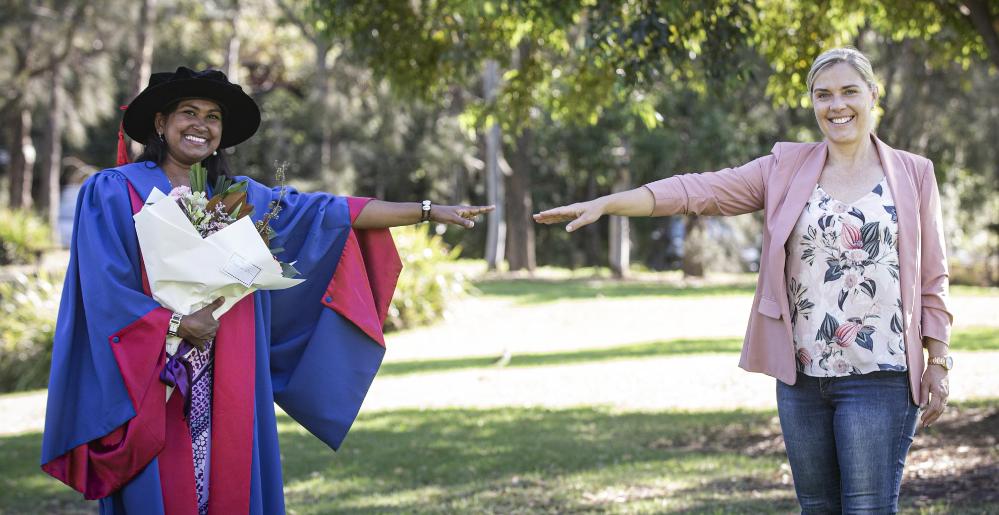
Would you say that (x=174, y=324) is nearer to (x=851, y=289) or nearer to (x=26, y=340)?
(x=851, y=289)

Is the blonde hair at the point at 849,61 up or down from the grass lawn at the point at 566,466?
up

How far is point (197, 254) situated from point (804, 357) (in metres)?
2.25

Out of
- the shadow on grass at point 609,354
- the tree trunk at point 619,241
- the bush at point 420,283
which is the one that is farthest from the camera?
the tree trunk at point 619,241

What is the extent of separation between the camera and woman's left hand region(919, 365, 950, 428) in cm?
398

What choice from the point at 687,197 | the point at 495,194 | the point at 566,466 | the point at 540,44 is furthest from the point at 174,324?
the point at 495,194

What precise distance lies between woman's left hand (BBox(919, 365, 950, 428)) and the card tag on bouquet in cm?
247

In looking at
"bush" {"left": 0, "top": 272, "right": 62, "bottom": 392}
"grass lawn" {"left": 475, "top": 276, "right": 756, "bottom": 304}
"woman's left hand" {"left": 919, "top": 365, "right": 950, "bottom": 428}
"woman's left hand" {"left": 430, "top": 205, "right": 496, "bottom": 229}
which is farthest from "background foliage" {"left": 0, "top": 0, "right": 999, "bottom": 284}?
"bush" {"left": 0, "top": 272, "right": 62, "bottom": 392}

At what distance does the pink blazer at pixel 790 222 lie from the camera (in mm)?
3947

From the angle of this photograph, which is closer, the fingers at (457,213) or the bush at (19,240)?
the fingers at (457,213)

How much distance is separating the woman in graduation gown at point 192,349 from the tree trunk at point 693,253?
24537mm

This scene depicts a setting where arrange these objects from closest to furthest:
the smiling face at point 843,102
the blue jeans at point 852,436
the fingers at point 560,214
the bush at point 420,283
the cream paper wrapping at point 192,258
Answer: the blue jeans at point 852,436
the smiling face at point 843,102
the cream paper wrapping at point 192,258
the fingers at point 560,214
the bush at point 420,283

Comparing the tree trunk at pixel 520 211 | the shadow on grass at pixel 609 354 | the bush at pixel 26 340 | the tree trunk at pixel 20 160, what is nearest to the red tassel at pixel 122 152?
the shadow on grass at pixel 609 354

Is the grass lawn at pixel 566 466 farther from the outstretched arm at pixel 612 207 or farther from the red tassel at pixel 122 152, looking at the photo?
the red tassel at pixel 122 152

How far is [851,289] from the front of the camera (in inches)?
156
